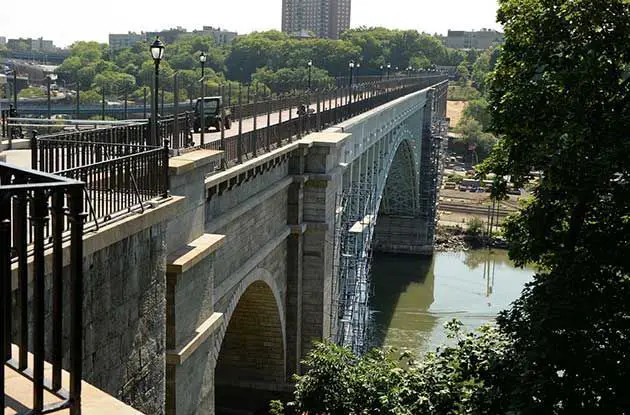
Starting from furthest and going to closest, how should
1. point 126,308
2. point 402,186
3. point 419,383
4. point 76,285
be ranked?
point 402,186 → point 419,383 → point 126,308 → point 76,285

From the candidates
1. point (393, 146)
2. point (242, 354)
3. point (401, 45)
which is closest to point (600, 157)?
point (242, 354)

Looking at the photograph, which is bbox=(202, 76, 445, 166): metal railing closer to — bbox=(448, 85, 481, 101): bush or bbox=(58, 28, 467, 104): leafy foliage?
bbox=(58, 28, 467, 104): leafy foliage

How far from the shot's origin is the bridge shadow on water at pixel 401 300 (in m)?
39.2

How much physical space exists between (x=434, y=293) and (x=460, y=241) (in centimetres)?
1510

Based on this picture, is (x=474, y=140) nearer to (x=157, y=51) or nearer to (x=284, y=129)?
(x=284, y=129)

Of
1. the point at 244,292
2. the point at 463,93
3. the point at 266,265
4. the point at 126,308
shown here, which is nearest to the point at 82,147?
the point at 126,308

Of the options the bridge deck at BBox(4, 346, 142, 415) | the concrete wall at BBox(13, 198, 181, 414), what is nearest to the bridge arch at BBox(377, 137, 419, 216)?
the concrete wall at BBox(13, 198, 181, 414)

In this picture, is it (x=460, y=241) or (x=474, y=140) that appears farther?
(x=474, y=140)

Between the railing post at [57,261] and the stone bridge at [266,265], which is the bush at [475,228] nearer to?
the stone bridge at [266,265]

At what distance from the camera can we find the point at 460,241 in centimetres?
6350

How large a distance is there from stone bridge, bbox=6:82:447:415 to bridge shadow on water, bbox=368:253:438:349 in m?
6.49

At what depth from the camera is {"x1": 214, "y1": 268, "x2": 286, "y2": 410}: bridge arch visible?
2152cm

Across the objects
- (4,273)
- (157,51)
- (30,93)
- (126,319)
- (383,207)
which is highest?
(157,51)

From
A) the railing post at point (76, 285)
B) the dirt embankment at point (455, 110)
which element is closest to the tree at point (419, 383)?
the railing post at point (76, 285)
